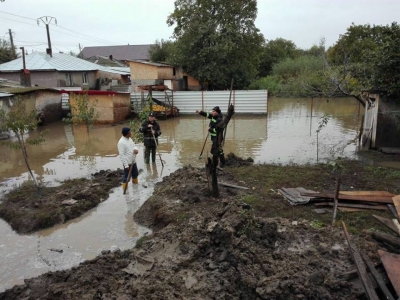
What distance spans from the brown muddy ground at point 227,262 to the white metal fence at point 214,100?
16.0 m

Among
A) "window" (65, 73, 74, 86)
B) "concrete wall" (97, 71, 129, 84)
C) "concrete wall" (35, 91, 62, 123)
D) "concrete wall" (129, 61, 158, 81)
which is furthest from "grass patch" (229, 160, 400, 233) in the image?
"concrete wall" (97, 71, 129, 84)

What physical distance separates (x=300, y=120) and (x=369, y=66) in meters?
8.59

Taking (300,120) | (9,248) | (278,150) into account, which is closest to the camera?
(9,248)

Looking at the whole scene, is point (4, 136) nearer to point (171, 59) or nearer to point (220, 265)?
point (220, 265)

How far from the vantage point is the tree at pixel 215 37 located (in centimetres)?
2747

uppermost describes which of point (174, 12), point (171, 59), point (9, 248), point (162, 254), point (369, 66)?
point (174, 12)

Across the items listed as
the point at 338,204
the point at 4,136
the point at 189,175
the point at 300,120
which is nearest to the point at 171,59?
the point at 300,120

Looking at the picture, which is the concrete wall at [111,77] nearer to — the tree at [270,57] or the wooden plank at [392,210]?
the tree at [270,57]

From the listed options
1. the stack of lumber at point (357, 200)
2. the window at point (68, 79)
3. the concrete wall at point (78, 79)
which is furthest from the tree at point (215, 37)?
the stack of lumber at point (357, 200)

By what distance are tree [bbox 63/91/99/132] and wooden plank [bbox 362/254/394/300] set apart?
15379 millimetres

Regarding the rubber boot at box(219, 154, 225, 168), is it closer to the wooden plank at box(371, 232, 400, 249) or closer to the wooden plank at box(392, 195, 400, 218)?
the wooden plank at box(392, 195, 400, 218)

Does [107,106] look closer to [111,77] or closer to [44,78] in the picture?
[44,78]

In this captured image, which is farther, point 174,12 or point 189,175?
point 174,12

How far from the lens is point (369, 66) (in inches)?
431
